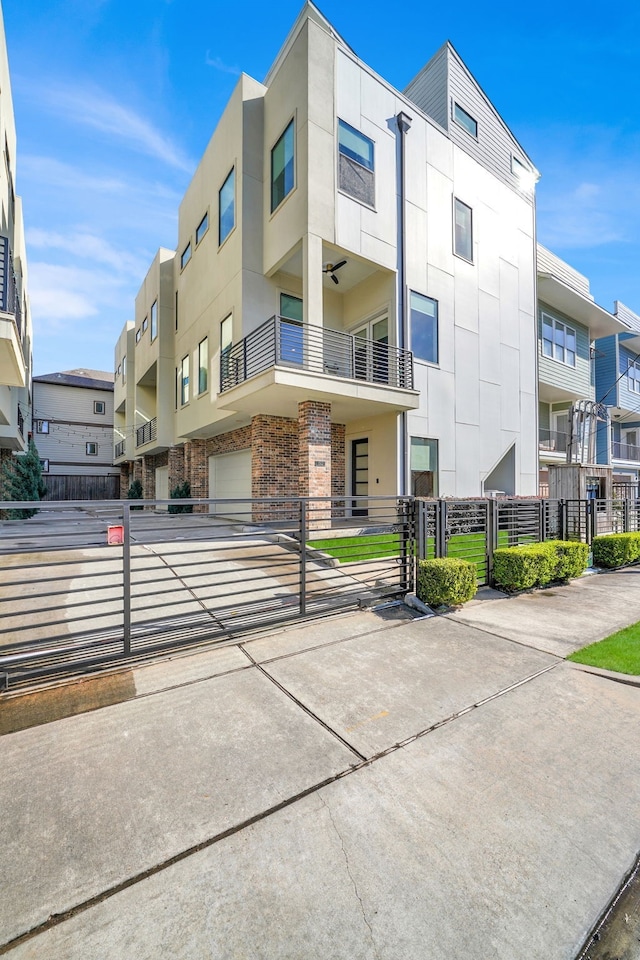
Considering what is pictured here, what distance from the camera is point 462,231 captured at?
13195mm

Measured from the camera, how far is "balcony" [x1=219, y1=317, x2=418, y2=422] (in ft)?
30.3

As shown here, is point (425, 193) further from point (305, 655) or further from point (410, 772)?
point (410, 772)

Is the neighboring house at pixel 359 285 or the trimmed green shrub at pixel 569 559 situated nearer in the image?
the trimmed green shrub at pixel 569 559

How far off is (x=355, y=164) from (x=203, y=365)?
24.9 ft

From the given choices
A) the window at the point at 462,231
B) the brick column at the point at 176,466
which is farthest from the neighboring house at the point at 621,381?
the brick column at the point at 176,466

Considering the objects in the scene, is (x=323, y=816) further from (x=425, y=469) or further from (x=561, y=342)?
(x=561, y=342)

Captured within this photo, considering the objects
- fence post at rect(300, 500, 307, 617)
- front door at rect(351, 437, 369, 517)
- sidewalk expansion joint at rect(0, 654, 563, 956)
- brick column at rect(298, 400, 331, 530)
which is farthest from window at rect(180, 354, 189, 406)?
sidewalk expansion joint at rect(0, 654, 563, 956)

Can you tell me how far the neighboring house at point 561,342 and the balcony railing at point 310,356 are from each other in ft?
28.3

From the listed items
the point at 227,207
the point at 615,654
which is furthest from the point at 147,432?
the point at 615,654

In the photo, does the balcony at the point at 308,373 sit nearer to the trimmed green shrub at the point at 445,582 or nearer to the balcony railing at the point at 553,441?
the trimmed green shrub at the point at 445,582

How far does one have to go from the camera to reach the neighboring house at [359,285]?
10.1m

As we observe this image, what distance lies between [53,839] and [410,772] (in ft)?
6.40

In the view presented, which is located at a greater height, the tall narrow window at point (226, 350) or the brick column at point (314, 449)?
the tall narrow window at point (226, 350)

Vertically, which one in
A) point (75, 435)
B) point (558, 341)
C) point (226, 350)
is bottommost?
point (75, 435)
